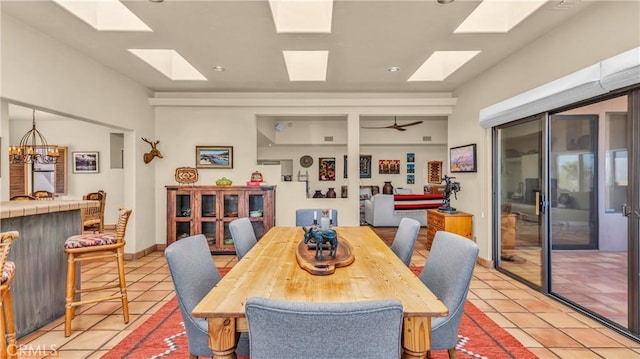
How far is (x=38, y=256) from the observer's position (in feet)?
7.88

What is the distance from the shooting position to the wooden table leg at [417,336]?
1.15 meters

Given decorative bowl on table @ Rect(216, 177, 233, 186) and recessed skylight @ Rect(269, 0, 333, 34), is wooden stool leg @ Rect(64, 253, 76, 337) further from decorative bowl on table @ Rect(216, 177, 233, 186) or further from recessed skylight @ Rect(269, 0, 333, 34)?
recessed skylight @ Rect(269, 0, 333, 34)

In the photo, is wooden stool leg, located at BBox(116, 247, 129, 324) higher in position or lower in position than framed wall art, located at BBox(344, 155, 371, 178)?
lower

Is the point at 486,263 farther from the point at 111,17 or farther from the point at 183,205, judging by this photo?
the point at 111,17

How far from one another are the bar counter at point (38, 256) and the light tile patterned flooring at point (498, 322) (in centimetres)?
14

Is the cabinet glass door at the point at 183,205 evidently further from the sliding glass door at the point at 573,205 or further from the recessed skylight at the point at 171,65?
the sliding glass door at the point at 573,205

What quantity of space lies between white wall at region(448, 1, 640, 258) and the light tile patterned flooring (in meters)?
1.10

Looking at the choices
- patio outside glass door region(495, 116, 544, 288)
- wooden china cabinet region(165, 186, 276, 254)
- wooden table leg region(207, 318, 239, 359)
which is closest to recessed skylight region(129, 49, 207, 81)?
wooden china cabinet region(165, 186, 276, 254)

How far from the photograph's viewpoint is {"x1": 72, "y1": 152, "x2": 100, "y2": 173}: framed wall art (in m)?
6.86

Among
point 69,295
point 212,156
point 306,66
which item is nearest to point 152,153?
point 212,156

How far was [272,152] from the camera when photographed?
9.47 meters

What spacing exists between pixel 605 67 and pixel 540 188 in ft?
4.52

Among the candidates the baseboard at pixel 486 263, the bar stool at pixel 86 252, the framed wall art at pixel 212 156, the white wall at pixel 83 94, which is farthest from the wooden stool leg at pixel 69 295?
the baseboard at pixel 486 263

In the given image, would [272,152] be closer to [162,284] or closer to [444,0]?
[162,284]
